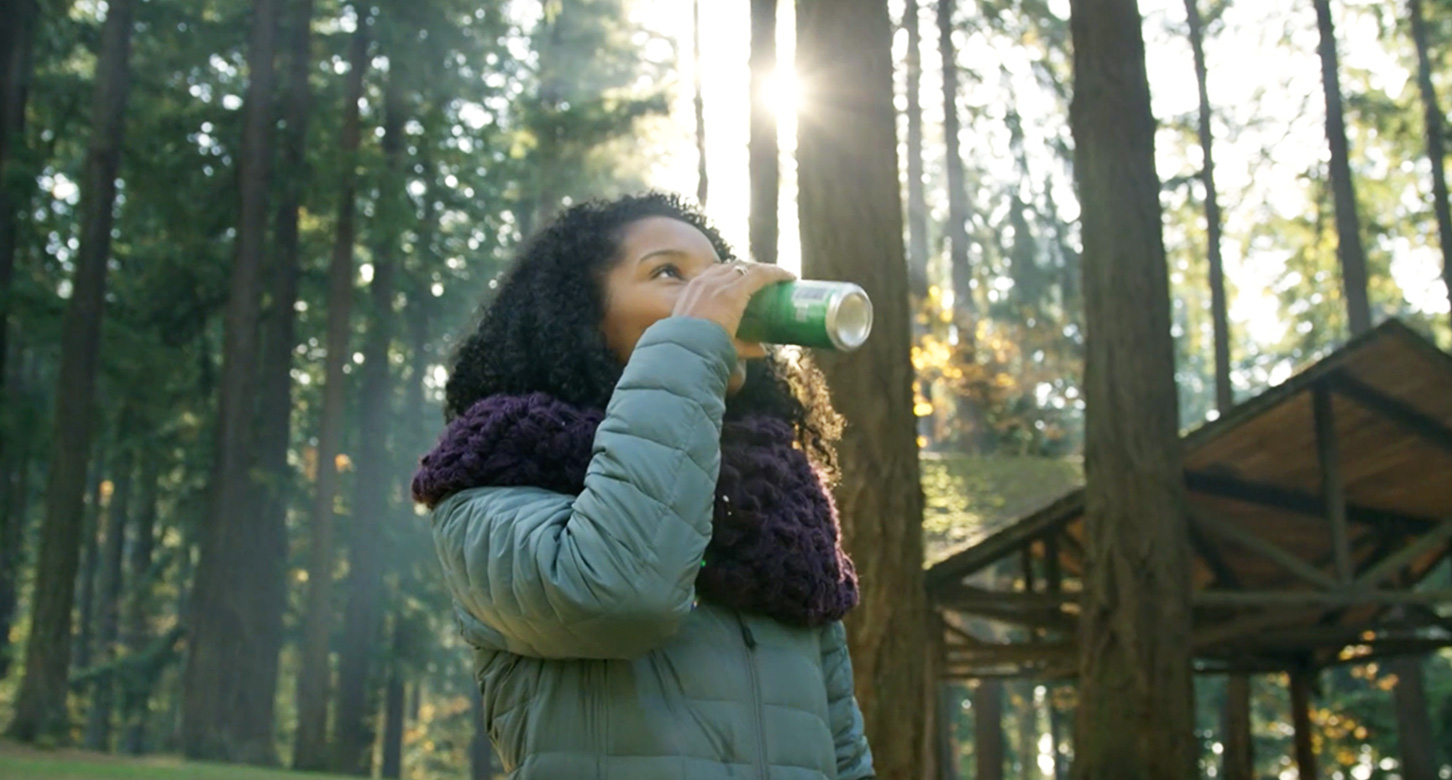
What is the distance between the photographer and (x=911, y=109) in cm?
2692

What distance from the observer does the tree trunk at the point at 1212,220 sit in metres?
23.9

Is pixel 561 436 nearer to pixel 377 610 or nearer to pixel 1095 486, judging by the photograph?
pixel 1095 486

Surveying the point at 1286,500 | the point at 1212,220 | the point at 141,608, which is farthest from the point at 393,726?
the point at 1286,500

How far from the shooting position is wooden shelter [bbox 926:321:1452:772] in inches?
403

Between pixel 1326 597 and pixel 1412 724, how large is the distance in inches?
442

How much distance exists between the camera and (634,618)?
2.06 metres

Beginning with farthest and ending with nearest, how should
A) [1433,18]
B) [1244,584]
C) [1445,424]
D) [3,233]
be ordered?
[1433,18], [3,233], [1244,584], [1445,424]

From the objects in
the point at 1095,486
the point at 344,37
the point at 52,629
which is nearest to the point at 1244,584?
the point at 1095,486

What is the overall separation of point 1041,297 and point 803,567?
28.6 metres

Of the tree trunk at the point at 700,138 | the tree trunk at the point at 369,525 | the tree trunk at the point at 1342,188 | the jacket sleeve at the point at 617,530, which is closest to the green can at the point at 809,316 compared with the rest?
the jacket sleeve at the point at 617,530

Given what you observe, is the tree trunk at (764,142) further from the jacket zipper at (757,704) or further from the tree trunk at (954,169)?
the tree trunk at (954,169)

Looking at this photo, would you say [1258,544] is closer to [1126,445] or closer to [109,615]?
[1126,445]

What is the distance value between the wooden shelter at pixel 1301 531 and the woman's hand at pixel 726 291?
792 centimetres

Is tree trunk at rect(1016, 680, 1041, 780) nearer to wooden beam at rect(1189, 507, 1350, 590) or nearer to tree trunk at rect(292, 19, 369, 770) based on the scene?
tree trunk at rect(292, 19, 369, 770)
